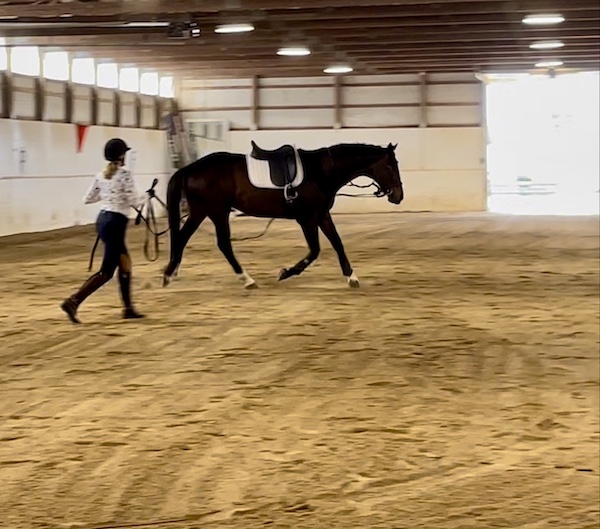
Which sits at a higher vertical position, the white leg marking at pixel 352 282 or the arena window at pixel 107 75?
the arena window at pixel 107 75

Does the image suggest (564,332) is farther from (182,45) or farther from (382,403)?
(182,45)

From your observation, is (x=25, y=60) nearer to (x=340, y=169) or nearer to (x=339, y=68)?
(x=339, y=68)

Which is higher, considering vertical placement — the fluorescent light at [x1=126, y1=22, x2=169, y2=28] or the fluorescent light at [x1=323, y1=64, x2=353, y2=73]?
the fluorescent light at [x1=323, y1=64, x2=353, y2=73]

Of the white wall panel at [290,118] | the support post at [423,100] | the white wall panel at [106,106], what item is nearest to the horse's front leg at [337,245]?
the white wall panel at [106,106]

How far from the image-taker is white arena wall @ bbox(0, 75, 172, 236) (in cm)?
1883

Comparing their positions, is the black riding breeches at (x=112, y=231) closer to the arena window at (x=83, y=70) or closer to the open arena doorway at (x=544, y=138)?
the arena window at (x=83, y=70)

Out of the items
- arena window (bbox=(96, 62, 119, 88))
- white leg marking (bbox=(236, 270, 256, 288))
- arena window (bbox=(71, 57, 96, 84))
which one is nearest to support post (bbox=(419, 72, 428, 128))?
arena window (bbox=(96, 62, 119, 88))

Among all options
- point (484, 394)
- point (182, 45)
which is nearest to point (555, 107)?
point (182, 45)

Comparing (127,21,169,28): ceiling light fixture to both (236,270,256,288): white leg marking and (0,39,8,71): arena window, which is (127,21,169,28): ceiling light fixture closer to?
(236,270,256,288): white leg marking

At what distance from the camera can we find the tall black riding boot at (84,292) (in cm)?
838

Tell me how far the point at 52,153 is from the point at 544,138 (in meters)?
20.8

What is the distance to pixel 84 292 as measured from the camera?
846 cm

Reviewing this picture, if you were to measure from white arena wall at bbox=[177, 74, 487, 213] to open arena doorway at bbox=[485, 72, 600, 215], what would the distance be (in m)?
4.88

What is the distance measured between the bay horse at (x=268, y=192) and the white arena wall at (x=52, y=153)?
28.2ft
